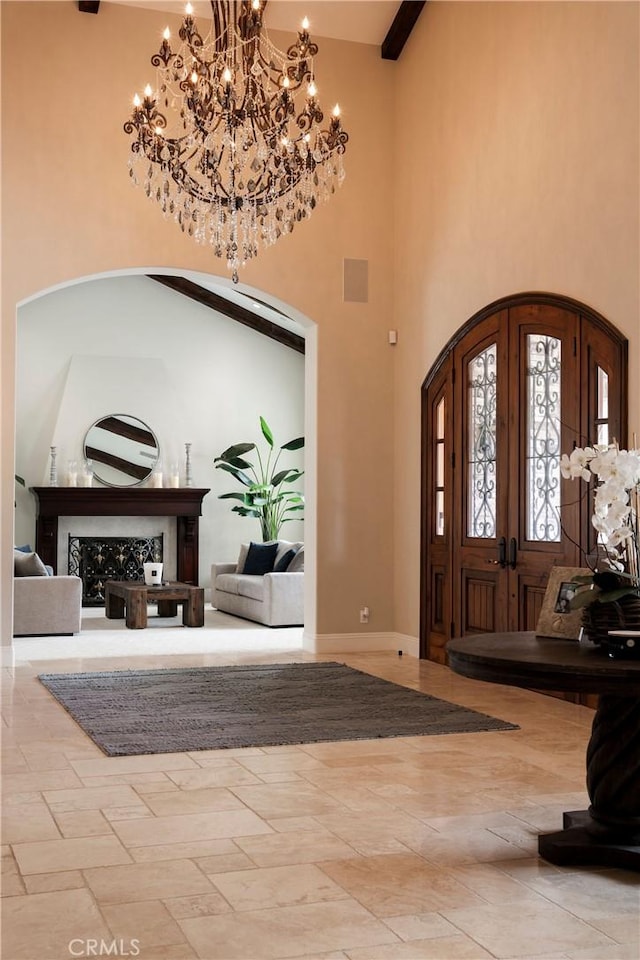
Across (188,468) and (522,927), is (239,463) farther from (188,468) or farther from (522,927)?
(522,927)

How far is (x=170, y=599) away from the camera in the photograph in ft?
34.5

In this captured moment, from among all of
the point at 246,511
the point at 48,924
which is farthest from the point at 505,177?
the point at 246,511

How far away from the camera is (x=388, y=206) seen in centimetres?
900

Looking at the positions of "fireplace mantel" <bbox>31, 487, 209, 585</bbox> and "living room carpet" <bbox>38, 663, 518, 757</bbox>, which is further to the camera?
"fireplace mantel" <bbox>31, 487, 209, 585</bbox>

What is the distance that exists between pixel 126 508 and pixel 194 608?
2.48 metres

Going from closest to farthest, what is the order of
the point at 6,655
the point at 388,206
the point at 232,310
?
the point at 6,655 < the point at 388,206 < the point at 232,310

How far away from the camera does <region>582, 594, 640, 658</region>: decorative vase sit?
338 centimetres

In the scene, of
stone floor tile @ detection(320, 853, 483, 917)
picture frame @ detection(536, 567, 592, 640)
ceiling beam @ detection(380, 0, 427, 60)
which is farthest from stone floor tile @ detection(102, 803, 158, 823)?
ceiling beam @ detection(380, 0, 427, 60)

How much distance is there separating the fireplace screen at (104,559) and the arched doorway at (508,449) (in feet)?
18.1

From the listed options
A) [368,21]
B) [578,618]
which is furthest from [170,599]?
[578,618]

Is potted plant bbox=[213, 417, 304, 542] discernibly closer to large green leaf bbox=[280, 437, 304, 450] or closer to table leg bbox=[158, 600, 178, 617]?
large green leaf bbox=[280, 437, 304, 450]

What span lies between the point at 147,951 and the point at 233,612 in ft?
29.3

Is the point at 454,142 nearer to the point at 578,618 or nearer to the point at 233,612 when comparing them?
the point at 578,618

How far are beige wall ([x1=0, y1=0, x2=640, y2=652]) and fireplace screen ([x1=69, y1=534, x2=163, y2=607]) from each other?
4684 millimetres
